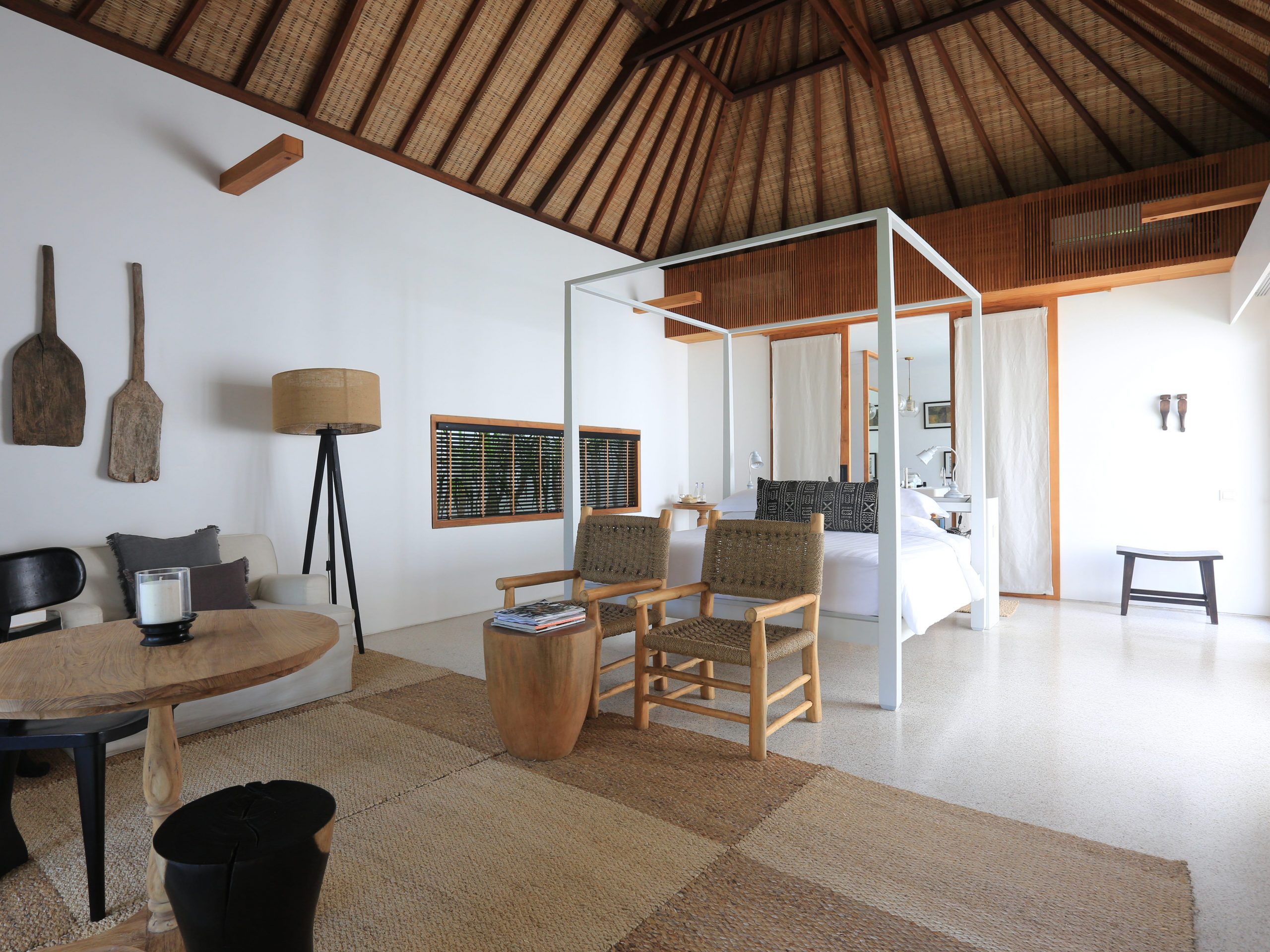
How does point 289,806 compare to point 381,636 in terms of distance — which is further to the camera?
point 381,636

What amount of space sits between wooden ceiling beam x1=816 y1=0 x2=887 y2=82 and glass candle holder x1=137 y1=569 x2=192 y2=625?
485 centimetres

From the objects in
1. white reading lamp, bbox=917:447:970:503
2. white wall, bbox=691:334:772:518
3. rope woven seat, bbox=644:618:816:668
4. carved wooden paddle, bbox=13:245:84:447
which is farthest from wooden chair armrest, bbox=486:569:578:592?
white wall, bbox=691:334:772:518

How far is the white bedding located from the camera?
343 cm

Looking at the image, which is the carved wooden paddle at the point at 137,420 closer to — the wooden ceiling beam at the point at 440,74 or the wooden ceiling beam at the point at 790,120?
the wooden ceiling beam at the point at 440,74

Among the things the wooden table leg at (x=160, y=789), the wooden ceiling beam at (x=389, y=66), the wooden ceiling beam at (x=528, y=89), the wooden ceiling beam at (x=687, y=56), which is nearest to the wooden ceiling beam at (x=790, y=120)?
the wooden ceiling beam at (x=687, y=56)

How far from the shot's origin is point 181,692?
1.30m

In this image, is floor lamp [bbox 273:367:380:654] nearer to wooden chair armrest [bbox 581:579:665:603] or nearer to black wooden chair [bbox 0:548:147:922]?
wooden chair armrest [bbox 581:579:665:603]

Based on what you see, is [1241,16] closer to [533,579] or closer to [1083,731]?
[1083,731]

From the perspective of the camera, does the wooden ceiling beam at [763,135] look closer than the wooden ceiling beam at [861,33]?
No

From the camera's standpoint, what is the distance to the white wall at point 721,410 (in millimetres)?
7664

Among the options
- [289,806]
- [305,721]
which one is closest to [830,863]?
[289,806]

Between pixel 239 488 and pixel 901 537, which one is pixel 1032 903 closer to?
Result: pixel 901 537

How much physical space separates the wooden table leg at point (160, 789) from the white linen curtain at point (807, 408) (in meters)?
6.32

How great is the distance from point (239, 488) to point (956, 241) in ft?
18.6
